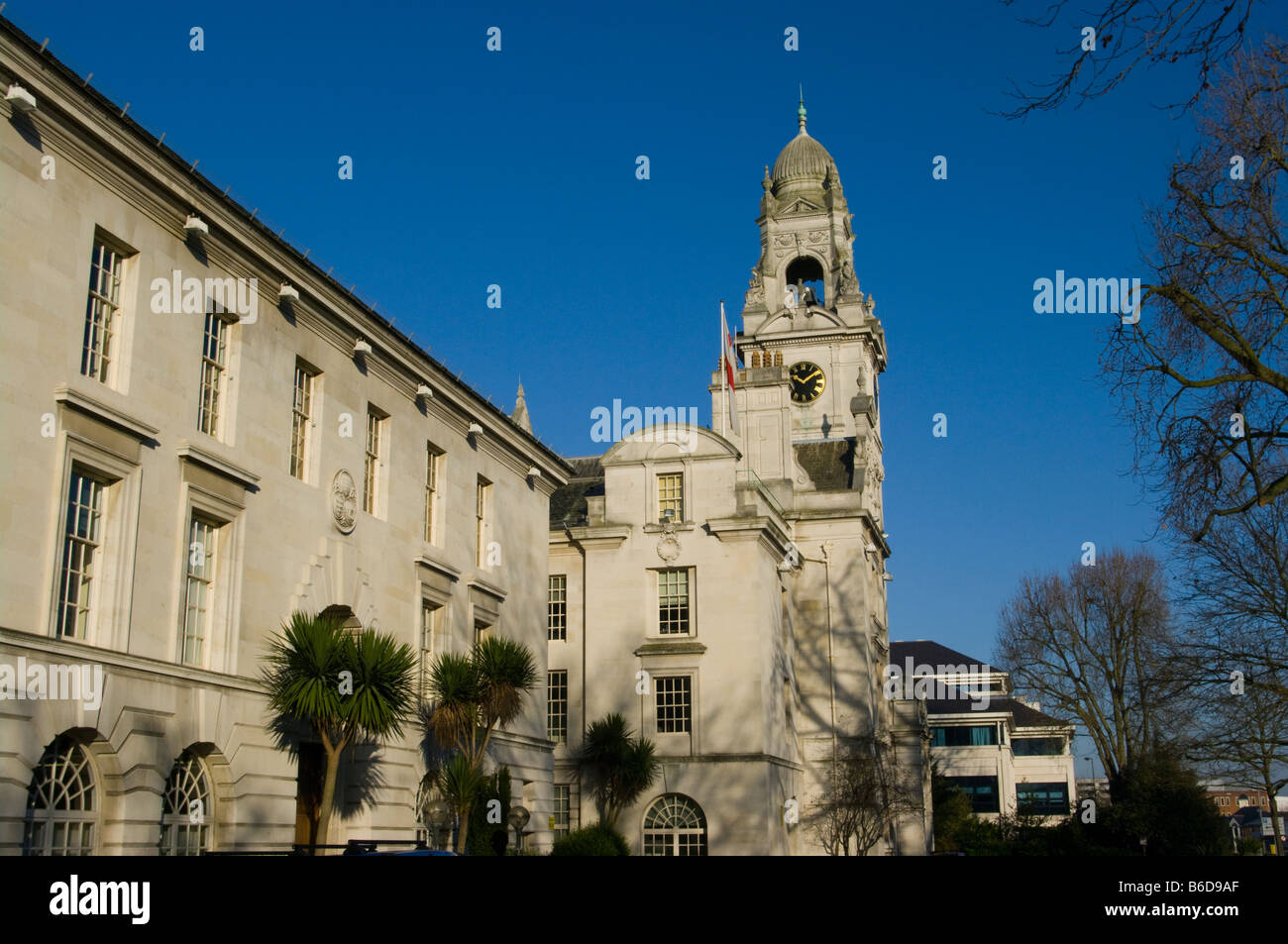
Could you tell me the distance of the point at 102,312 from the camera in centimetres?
1941

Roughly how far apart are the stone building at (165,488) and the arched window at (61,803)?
0.12ft

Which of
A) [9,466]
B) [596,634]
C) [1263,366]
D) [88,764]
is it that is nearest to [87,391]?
[9,466]

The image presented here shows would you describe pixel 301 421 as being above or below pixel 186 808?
above

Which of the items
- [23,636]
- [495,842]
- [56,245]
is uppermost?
[56,245]

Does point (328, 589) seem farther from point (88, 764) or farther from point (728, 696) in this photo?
point (728, 696)

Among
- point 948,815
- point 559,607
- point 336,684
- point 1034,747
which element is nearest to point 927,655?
point 1034,747

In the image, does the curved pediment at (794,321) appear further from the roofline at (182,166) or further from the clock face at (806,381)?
the roofline at (182,166)

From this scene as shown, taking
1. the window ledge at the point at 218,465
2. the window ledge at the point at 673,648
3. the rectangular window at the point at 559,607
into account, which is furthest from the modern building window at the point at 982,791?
the window ledge at the point at 218,465

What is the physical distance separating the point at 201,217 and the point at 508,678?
12.3 metres

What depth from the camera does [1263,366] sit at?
483 inches

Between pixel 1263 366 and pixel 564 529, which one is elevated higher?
pixel 564 529

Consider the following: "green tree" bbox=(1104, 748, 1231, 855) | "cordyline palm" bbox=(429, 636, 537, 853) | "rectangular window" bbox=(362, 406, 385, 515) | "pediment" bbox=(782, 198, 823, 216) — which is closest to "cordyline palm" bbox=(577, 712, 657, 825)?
"cordyline palm" bbox=(429, 636, 537, 853)

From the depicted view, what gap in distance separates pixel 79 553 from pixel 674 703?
31.7 m

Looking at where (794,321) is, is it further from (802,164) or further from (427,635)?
(427,635)
